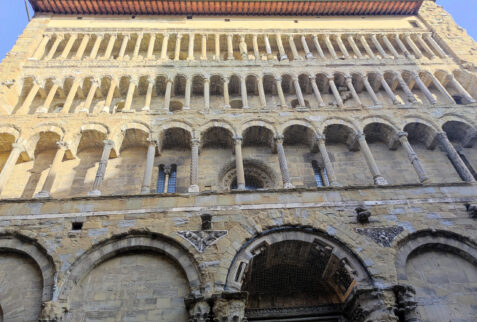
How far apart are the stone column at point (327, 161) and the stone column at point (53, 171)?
8810 mm

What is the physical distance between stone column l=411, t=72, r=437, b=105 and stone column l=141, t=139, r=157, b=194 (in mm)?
11215

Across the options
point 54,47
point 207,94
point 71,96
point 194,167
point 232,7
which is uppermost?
point 232,7

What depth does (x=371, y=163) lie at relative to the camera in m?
12.5

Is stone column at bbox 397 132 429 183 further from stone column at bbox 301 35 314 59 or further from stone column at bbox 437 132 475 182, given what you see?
stone column at bbox 301 35 314 59

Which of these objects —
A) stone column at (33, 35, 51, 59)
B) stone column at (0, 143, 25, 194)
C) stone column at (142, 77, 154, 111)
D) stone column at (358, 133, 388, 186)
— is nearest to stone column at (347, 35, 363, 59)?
stone column at (358, 133, 388, 186)

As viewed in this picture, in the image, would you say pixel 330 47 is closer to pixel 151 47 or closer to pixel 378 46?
pixel 378 46

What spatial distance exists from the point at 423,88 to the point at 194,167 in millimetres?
10478

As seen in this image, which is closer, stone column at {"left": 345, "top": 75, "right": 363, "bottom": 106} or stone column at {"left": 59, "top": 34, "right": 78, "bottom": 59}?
stone column at {"left": 345, "top": 75, "right": 363, "bottom": 106}

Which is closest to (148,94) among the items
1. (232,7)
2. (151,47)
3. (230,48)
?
(151,47)

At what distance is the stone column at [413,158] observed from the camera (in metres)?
12.0

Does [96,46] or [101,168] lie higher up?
[96,46]

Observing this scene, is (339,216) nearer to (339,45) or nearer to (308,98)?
(308,98)

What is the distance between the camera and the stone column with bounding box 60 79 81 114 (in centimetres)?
1389

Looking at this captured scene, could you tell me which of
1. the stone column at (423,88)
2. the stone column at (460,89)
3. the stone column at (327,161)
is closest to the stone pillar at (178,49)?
the stone column at (327,161)
